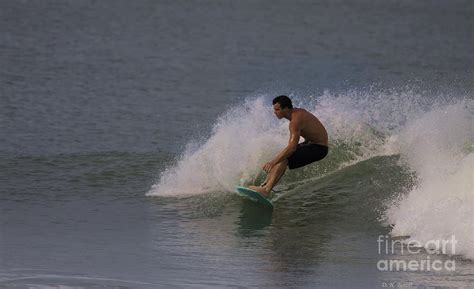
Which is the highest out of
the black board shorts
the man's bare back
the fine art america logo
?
the man's bare back

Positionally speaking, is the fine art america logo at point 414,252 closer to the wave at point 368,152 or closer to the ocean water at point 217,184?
the ocean water at point 217,184

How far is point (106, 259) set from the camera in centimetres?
1109

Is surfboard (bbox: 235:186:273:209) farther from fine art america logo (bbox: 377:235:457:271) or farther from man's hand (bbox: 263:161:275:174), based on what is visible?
fine art america logo (bbox: 377:235:457:271)

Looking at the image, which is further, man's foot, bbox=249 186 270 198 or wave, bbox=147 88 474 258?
man's foot, bbox=249 186 270 198

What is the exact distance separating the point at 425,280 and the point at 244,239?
9.65ft

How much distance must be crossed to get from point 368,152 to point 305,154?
297 centimetres

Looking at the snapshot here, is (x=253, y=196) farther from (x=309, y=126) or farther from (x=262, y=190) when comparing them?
(x=309, y=126)

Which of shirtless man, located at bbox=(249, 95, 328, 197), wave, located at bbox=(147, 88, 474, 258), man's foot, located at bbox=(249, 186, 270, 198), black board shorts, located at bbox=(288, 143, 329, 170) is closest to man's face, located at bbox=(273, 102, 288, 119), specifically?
shirtless man, located at bbox=(249, 95, 328, 197)

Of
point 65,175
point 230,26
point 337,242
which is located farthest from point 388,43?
point 337,242

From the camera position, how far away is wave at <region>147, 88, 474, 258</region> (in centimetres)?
1280

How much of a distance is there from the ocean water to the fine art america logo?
0.11ft

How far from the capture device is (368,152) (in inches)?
649

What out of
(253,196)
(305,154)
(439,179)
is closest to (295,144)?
(305,154)

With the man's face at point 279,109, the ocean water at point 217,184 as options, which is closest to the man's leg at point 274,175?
the ocean water at point 217,184
